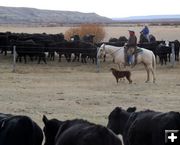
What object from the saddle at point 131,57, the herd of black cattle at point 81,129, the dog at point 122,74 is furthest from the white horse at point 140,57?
the herd of black cattle at point 81,129

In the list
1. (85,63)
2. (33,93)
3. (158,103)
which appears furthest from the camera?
(85,63)

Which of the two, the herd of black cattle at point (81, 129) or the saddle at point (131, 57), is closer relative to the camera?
the herd of black cattle at point (81, 129)

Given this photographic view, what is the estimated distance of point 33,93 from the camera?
1717 cm

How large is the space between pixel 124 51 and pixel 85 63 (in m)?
6.55

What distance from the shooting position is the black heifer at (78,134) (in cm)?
625

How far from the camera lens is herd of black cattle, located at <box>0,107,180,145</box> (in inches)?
266

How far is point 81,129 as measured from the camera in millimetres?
6566

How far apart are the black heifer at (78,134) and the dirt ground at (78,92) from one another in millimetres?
4134

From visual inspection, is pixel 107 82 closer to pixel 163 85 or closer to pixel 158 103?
pixel 163 85

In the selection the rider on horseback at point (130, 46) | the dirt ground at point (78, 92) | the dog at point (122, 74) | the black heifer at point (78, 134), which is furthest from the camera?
the rider on horseback at point (130, 46)

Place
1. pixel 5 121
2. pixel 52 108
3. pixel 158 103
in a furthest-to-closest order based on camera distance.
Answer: pixel 158 103 → pixel 52 108 → pixel 5 121

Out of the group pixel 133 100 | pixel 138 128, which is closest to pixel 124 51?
pixel 133 100

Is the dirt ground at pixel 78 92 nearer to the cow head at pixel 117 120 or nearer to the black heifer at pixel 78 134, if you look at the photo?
the cow head at pixel 117 120

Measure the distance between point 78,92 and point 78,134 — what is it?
11124 mm
